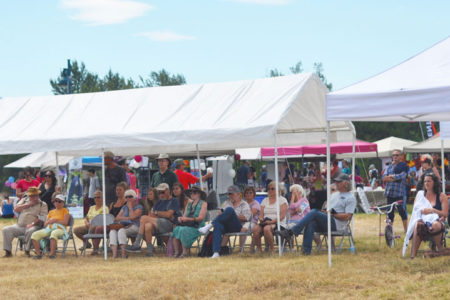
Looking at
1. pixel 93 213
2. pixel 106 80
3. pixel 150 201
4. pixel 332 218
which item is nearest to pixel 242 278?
pixel 332 218

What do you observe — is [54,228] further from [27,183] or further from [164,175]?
[27,183]

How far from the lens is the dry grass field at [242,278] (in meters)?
6.50

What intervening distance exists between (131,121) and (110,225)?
1.50 meters

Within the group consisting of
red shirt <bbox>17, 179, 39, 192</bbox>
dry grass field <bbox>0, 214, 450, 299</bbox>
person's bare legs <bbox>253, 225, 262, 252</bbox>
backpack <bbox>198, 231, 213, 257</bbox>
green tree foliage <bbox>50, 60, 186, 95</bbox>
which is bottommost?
dry grass field <bbox>0, 214, 450, 299</bbox>

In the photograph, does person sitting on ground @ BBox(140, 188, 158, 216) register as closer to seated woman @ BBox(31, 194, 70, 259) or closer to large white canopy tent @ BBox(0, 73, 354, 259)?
large white canopy tent @ BBox(0, 73, 354, 259)

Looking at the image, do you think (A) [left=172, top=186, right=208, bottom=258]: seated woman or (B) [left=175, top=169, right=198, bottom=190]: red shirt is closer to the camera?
(A) [left=172, top=186, right=208, bottom=258]: seated woman

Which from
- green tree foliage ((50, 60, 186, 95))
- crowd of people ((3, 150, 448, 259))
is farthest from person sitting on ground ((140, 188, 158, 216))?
green tree foliage ((50, 60, 186, 95))

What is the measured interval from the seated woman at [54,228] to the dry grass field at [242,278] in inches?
36.9

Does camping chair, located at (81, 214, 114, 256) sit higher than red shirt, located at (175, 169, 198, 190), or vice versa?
red shirt, located at (175, 169, 198, 190)

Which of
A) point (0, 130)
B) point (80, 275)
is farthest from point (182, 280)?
point (0, 130)

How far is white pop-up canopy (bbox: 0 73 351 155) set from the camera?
9570 millimetres

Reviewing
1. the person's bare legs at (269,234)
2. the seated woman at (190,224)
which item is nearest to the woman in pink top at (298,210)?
the person's bare legs at (269,234)

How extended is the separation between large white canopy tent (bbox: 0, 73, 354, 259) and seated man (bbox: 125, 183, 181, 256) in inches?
30.4

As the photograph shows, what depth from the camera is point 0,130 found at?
11.2 meters
